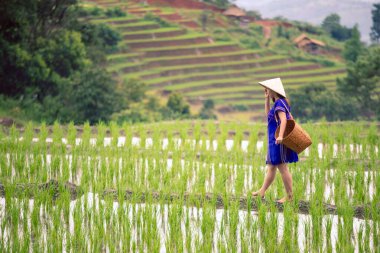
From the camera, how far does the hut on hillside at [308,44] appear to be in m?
36.5

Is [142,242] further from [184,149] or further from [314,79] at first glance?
[314,79]

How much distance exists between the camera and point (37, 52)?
14.0 metres

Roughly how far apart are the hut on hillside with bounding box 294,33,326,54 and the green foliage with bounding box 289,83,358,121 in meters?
15.6

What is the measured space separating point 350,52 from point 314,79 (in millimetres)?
2741

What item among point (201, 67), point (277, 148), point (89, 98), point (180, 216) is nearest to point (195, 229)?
point (180, 216)

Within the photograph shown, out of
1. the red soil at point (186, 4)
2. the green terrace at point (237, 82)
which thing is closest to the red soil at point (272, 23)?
the red soil at point (186, 4)

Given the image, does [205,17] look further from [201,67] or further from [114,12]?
[201,67]

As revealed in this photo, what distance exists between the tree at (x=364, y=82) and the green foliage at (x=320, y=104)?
291 mm

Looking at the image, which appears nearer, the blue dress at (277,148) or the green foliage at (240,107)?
the blue dress at (277,148)

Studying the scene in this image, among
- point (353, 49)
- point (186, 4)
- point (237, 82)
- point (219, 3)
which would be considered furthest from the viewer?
point (219, 3)

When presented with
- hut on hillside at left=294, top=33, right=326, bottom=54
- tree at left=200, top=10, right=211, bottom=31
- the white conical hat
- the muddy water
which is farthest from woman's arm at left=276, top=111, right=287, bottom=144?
tree at left=200, top=10, right=211, bottom=31

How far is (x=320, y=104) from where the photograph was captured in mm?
20406

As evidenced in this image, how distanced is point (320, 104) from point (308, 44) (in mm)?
17118

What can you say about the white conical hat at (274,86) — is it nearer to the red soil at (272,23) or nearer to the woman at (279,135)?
the woman at (279,135)
